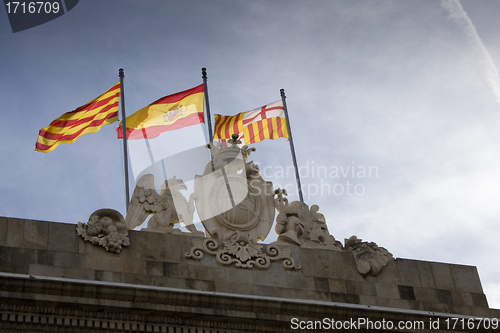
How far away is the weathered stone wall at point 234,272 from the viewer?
1725 centimetres

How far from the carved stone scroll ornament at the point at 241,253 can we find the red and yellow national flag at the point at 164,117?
19.7 ft

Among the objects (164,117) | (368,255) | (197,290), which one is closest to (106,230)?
(197,290)

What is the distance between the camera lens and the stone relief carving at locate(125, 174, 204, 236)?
19.0 m

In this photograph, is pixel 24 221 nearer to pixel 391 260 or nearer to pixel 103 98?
pixel 103 98

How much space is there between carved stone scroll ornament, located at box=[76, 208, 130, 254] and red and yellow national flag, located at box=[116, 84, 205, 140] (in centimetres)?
594

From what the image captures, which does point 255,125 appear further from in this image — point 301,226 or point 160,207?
point 160,207

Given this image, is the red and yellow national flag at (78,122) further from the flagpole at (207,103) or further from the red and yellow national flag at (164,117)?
the flagpole at (207,103)

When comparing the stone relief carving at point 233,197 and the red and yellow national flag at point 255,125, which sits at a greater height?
the red and yellow national flag at point 255,125

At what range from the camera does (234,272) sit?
60.6 ft

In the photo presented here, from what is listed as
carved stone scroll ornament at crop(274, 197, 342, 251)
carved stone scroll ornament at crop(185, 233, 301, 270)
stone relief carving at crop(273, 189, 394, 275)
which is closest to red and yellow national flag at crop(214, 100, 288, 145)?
carved stone scroll ornament at crop(274, 197, 342, 251)

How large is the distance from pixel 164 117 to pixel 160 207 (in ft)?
18.0

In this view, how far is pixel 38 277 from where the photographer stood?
16078mm

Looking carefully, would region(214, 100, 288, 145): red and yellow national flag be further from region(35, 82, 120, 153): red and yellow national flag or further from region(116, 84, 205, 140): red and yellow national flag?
region(35, 82, 120, 153): red and yellow national flag

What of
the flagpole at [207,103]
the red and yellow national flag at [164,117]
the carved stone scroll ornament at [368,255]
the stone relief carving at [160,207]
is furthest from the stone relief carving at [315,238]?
the red and yellow national flag at [164,117]
